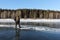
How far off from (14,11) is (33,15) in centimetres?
1497

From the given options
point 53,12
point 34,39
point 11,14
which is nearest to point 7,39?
point 34,39

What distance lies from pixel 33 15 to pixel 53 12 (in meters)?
16.2

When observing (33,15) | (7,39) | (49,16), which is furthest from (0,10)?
(7,39)

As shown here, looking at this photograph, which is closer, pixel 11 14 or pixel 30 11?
pixel 11 14

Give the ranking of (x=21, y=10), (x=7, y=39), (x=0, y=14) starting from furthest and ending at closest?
(x=21, y=10) < (x=0, y=14) < (x=7, y=39)

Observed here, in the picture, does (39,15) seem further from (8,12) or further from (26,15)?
(8,12)

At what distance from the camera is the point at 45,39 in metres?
14.8

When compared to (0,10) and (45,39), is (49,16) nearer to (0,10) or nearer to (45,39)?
(0,10)

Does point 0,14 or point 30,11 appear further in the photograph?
point 30,11

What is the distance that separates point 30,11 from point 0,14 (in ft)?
79.0

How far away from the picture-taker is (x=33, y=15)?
133 meters

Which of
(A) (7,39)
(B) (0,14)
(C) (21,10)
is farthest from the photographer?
(C) (21,10)

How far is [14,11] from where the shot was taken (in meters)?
130

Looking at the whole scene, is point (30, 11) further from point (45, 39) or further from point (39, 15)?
point (45, 39)
